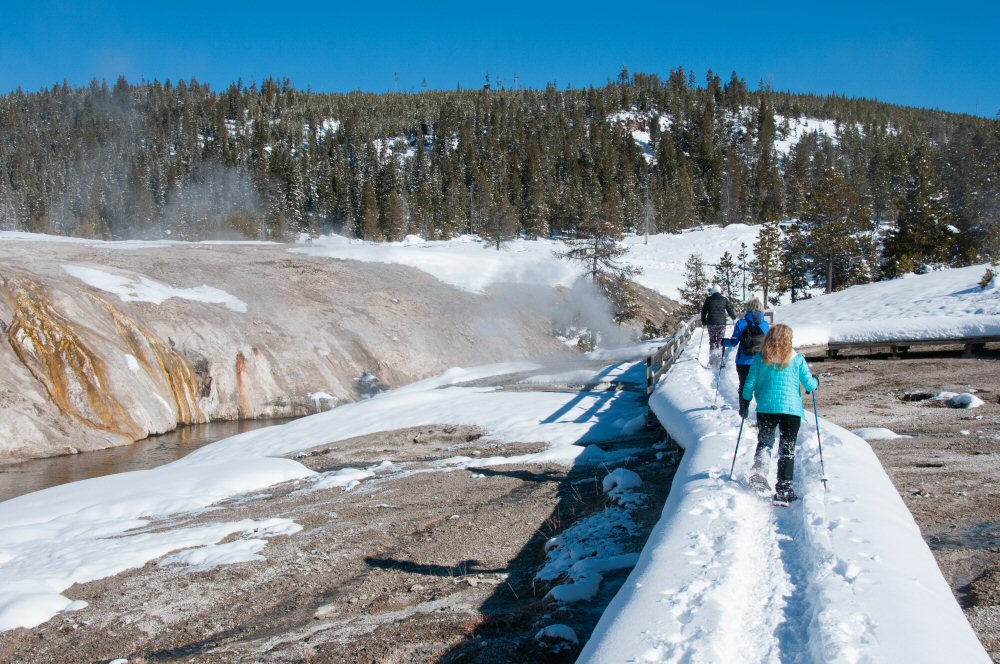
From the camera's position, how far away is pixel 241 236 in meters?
84.2

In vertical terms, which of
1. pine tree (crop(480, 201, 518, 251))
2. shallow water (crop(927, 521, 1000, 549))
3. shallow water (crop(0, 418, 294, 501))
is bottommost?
shallow water (crop(0, 418, 294, 501))

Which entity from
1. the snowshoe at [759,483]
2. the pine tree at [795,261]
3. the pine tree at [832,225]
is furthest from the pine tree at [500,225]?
the snowshoe at [759,483]

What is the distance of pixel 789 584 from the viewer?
4.65 meters

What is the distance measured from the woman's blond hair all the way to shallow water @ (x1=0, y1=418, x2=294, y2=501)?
54.6ft

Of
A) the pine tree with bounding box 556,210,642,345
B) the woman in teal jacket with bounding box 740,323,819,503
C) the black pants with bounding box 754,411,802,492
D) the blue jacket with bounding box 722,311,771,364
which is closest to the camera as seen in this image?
the black pants with bounding box 754,411,802,492

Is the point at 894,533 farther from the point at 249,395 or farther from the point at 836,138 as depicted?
the point at 836,138

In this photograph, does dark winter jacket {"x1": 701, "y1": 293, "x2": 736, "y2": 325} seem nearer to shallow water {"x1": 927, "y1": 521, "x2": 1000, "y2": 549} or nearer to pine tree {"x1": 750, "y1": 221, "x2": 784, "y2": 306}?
shallow water {"x1": 927, "y1": 521, "x2": 1000, "y2": 549}

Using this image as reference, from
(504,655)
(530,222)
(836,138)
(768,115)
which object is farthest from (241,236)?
(836,138)

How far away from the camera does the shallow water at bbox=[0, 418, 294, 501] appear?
17.1 meters

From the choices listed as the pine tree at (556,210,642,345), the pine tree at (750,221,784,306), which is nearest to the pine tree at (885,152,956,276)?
the pine tree at (750,221,784,306)

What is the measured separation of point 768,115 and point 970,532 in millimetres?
136986

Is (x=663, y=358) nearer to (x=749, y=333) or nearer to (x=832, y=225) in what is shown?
(x=749, y=333)

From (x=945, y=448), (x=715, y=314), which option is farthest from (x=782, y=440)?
(x=715, y=314)

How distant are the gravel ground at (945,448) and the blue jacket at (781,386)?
60.7 inches
